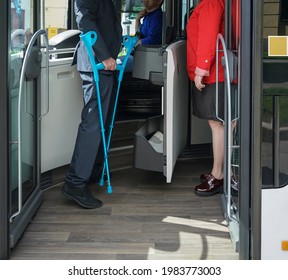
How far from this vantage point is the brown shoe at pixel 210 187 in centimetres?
457

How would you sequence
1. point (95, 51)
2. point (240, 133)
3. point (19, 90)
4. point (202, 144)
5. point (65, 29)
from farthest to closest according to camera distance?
1. point (202, 144)
2. point (65, 29)
3. point (95, 51)
4. point (19, 90)
5. point (240, 133)

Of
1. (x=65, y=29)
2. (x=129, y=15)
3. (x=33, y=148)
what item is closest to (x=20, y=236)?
(x=33, y=148)

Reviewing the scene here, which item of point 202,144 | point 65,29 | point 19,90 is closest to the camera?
point 19,90

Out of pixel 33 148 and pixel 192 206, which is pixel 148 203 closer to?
pixel 192 206

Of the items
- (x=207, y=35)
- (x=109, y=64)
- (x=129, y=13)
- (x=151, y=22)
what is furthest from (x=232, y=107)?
(x=129, y=13)

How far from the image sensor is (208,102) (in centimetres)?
446

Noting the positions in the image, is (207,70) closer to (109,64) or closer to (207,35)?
(207,35)

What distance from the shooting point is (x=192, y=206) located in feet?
14.3

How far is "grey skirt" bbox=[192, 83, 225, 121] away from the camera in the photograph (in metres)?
4.33

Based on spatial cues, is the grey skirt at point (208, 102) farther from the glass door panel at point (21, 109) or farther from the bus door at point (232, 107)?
the glass door panel at point (21, 109)

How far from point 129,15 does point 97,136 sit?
183 cm

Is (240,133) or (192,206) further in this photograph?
(192,206)

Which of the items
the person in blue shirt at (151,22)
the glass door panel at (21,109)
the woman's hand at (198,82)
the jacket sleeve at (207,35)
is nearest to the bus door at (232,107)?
the jacket sleeve at (207,35)

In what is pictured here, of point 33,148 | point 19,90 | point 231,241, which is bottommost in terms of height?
point 231,241
